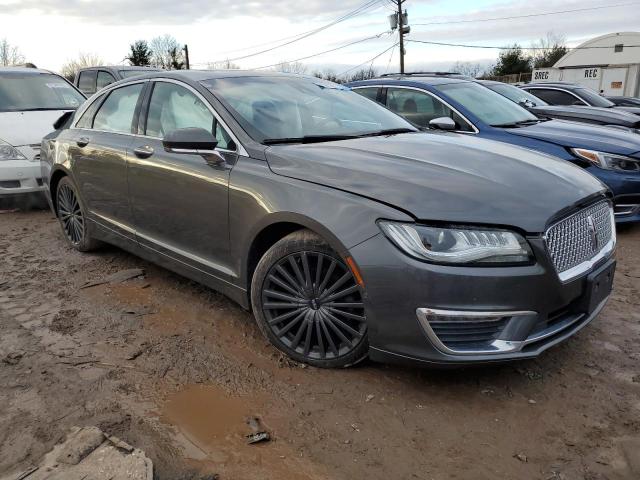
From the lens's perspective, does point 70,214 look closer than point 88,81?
Yes

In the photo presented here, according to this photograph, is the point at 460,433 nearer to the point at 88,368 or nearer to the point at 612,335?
the point at 612,335

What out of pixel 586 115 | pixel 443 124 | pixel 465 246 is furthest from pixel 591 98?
pixel 465 246

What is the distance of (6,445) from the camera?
242 cm

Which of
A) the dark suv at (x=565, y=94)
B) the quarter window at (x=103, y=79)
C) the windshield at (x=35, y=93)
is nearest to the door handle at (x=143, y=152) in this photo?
the windshield at (x=35, y=93)

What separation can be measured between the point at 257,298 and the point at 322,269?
51 centimetres

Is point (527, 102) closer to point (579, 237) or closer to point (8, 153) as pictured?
point (579, 237)

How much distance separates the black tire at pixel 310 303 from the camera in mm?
2848

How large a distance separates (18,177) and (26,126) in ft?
2.83

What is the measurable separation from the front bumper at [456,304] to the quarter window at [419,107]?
12.9 ft

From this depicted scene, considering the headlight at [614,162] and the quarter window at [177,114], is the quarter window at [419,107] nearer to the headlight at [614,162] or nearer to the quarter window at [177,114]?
the headlight at [614,162]

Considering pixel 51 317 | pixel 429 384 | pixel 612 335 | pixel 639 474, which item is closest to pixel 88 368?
pixel 51 317

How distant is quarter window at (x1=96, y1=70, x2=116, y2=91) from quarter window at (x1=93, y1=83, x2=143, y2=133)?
23.5 ft

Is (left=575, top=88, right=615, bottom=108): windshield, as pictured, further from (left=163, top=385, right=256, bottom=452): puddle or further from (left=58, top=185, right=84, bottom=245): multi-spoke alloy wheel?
(left=163, top=385, right=256, bottom=452): puddle

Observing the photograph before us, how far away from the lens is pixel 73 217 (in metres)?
5.27
